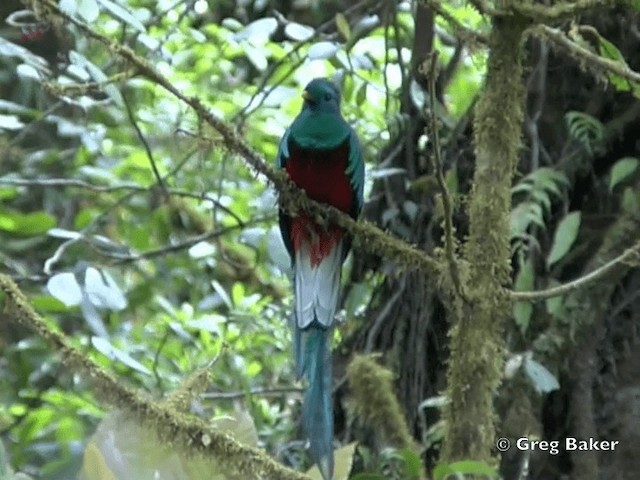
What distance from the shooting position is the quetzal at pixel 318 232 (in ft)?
6.11

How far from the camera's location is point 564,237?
7.55 ft

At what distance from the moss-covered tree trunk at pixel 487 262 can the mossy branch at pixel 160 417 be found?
0.90 feet

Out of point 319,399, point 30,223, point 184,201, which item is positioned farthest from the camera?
point 184,201

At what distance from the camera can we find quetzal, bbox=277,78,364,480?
6.11 feet

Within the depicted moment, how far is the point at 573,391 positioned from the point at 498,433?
0.64 ft

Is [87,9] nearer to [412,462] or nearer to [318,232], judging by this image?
[318,232]

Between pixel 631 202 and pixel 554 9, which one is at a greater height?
pixel 554 9

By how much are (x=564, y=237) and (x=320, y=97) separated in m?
0.58

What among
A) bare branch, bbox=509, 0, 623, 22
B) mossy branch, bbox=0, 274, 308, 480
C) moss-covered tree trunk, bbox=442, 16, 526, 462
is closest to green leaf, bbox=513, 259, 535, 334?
moss-covered tree trunk, bbox=442, 16, 526, 462

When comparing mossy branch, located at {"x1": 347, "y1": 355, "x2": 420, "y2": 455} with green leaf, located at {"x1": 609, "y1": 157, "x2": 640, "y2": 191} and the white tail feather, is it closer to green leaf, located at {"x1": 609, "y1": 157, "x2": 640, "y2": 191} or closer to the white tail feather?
the white tail feather

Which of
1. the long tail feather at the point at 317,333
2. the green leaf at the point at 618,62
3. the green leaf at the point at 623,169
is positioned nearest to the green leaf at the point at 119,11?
the long tail feather at the point at 317,333

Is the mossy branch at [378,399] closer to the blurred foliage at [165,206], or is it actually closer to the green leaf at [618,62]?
the blurred foliage at [165,206]

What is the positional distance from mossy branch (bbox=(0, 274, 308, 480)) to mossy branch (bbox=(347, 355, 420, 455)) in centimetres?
50

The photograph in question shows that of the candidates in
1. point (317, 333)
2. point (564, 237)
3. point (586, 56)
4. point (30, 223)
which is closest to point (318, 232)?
point (317, 333)
